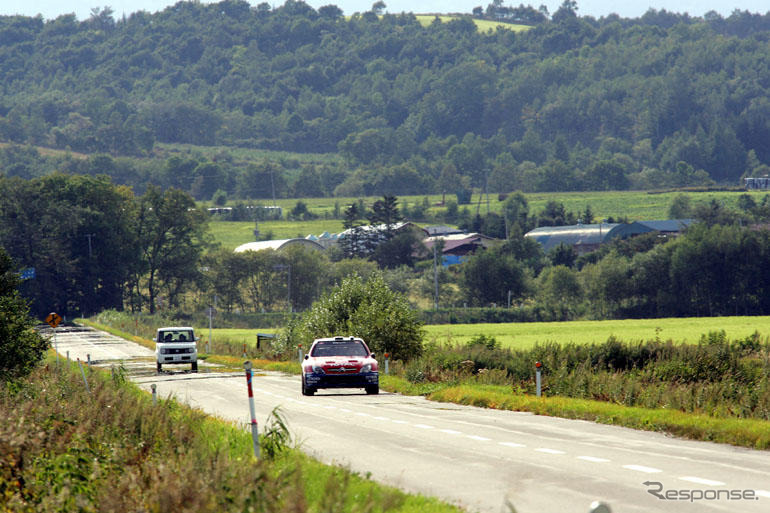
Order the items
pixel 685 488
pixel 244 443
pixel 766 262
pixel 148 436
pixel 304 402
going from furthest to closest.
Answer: pixel 766 262 → pixel 304 402 → pixel 244 443 → pixel 148 436 → pixel 685 488

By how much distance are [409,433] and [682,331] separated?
57.4m

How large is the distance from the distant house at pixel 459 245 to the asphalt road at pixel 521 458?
465 ft

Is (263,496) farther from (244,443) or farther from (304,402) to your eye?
(304,402)

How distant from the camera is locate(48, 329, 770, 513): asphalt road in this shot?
11859mm

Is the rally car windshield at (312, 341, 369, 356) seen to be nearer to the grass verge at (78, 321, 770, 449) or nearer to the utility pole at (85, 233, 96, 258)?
the grass verge at (78, 321, 770, 449)

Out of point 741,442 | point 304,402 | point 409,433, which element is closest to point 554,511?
point 741,442

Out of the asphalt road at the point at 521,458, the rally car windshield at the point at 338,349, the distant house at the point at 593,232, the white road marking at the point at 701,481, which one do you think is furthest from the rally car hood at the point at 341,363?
the distant house at the point at 593,232

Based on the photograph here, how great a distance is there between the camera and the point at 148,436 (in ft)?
45.3

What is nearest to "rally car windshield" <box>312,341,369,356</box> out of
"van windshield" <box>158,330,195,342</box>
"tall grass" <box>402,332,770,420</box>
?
"tall grass" <box>402,332,770,420</box>

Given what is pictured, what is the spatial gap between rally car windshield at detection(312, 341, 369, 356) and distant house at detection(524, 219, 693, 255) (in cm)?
12192

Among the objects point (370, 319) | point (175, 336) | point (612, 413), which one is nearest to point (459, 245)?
point (175, 336)

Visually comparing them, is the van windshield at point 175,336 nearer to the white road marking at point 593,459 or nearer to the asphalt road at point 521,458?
the asphalt road at point 521,458

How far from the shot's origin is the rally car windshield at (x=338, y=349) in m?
30.8

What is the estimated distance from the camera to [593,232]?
16950cm
